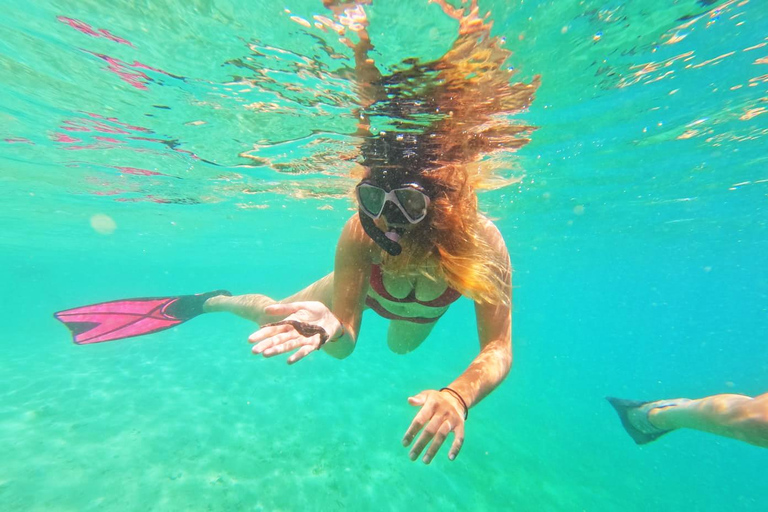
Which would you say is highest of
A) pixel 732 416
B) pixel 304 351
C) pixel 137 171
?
pixel 137 171

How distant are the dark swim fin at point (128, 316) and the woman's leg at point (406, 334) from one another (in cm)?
478

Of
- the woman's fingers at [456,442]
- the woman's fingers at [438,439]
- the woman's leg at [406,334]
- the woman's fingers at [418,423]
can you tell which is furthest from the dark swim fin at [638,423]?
the woman's fingers at [418,423]

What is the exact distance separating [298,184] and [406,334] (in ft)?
38.4

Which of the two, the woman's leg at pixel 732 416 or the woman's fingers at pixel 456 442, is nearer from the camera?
the woman's fingers at pixel 456 442

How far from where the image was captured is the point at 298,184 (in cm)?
1602

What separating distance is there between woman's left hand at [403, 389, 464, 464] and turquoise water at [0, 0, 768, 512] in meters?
4.86

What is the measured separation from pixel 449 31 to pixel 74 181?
20144mm

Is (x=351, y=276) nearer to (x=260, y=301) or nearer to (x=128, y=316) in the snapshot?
(x=260, y=301)

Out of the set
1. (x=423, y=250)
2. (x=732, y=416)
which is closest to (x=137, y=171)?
(x=423, y=250)

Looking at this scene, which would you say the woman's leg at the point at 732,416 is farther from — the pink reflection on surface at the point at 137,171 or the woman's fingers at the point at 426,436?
the pink reflection on surface at the point at 137,171

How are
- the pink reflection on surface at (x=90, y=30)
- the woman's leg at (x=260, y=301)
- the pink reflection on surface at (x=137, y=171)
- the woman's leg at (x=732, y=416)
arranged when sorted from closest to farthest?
the woman's leg at (x=732, y=416)
the pink reflection on surface at (x=90, y=30)
the woman's leg at (x=260, y=301)
the pink reflection on surface at (x=137, y=171)

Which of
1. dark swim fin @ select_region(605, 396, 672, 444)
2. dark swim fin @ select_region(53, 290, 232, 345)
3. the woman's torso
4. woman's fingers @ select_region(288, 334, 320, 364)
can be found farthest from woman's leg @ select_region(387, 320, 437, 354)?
dark swim fin @ select_region(53, 290, 232, 345)

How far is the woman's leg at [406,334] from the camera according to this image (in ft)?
19.4

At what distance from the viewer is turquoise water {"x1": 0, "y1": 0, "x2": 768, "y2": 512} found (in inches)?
228
